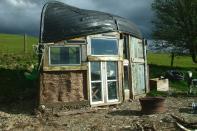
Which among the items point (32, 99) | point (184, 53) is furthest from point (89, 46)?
point (184, 53)

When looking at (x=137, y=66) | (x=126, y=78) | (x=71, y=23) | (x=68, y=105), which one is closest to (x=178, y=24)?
(x=137, y=66)

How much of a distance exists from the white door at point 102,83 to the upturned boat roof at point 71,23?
57.9 inches

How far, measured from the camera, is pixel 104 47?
739 inches

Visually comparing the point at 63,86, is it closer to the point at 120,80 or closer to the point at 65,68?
the point at 65,68

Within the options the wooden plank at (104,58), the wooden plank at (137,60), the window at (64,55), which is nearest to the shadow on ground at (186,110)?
the wooden plank at (104,58)

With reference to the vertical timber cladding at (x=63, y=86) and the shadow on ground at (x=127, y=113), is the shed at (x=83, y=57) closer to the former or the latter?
the vertical timber cladding at (x=63, y=86)

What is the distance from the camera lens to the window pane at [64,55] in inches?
688

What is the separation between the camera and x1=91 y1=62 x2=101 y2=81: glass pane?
18.4 m

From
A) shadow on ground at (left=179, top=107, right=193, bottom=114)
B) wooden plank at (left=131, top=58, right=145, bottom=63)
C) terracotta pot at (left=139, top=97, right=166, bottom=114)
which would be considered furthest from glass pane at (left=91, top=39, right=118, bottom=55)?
shadow on ground at (left=179, top=107, right=193, bottom=114)

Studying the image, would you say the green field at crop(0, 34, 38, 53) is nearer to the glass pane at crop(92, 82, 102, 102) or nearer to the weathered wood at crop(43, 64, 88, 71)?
the glass pane at crop(92, 82, 102, 102)

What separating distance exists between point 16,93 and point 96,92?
16.8ft

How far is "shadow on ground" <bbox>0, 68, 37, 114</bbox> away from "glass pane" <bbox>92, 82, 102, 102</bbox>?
8.57 ft

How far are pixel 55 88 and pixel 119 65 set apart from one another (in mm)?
3360

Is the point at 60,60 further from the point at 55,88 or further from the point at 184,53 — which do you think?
the point at 184,53
